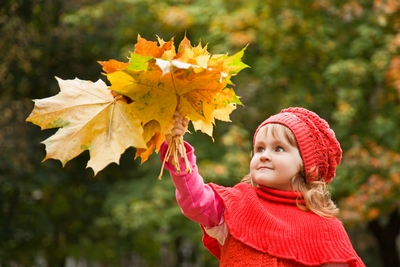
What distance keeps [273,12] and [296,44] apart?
1.78ft

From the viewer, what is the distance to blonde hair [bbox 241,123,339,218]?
2.48 meters

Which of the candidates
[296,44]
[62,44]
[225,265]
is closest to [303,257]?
[225,265]

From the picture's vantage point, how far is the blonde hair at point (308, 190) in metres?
2.48

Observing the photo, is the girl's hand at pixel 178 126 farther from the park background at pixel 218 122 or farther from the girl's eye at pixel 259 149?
the park background at pixel 218 122

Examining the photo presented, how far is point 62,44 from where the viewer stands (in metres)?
10.2

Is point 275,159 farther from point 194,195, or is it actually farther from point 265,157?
point 194,195

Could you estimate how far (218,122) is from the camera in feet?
31.7

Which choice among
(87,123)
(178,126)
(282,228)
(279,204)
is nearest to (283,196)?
(279,204)

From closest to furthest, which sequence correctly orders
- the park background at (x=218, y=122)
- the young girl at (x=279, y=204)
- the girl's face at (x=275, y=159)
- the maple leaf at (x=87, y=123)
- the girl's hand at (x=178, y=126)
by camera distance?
the maple leaf at (x=87, y=123) < the girl's hand at (x=178, y=126) < the young girl at (x=279, y=204) < the girl's face at (x=275, y=159) < the park background at (x=218, y=122)

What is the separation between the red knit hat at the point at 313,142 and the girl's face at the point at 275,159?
3 centimetres

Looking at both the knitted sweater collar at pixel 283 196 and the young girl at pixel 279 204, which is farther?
the knitted sweater collar at pixel 283 196

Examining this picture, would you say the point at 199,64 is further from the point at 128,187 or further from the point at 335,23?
the point at 128,187

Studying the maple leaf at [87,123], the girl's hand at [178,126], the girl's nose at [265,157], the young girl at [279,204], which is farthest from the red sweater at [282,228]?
the maple leaf at [87,123]

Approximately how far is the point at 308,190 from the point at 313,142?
18cm
